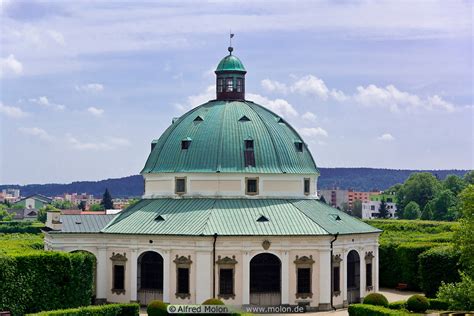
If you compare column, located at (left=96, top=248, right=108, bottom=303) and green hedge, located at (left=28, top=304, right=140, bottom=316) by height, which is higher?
column, located at (left=96, top=248, right=108, bottom=303)

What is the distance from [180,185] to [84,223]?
906cm

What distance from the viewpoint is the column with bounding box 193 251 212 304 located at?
277 feet

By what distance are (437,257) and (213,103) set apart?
24.8m

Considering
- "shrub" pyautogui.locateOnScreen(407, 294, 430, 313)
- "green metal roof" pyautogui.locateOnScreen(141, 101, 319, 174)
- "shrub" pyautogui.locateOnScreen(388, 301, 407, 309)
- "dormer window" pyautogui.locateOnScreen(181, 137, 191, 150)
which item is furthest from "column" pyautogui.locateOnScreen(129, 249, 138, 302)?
"shrub" pyautogui.locateOnScreen(407, 294, 430, 313)

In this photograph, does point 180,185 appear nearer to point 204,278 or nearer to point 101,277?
point 101,277

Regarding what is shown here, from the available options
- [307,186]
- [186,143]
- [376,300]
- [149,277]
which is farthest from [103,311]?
[307,186]

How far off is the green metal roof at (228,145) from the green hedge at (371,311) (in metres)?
19.1

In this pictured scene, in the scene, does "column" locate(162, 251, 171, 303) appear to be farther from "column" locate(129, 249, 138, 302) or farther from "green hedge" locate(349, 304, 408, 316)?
"green hedge" locate(349, 304, 408, 316)

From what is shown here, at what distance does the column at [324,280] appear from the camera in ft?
281

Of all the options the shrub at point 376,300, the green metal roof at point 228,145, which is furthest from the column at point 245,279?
the shrub at point 376,300

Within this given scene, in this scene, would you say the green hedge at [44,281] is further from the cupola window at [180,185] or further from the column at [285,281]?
the column at [285,281]

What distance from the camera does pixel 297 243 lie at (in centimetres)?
8538

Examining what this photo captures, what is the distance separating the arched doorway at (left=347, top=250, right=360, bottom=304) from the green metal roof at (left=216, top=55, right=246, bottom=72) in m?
21.5

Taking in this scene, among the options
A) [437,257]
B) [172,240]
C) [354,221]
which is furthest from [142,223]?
[437,257]
